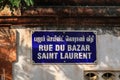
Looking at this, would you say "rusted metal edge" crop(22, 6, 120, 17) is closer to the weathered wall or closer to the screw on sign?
the weathered wall

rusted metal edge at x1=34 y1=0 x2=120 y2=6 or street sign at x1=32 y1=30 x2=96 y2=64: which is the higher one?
rusted metal edge at x1=34 y1=0 x2=120 y2=6

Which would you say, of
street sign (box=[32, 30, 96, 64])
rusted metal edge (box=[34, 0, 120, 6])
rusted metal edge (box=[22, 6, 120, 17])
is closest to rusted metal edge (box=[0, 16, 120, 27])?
rusted metal edge (box=[22, 6, 120, 17])

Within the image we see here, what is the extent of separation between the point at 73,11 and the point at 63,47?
1.12 meters

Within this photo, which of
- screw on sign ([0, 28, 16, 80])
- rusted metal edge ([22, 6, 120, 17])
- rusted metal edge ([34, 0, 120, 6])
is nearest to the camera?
screw on sign ([0, 28, 16, 80])

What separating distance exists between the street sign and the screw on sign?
0.62 metres

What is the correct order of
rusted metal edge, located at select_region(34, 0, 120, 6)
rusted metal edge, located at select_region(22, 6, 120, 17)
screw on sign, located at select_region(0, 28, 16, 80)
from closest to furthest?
screw on sign, located at select_region(0, 28, 16, 80)
rusted metal edge, located at select_region(22, 6, 120, 17)
rusted metal edge, located at select_region(34, 0, 120, 6)

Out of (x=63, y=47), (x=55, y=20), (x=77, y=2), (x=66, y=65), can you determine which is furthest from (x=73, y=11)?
(x=66, y=65)

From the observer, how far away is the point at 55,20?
11812 millimetres

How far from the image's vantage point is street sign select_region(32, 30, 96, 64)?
11.8m

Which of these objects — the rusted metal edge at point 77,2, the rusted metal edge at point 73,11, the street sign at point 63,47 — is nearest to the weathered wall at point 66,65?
the street sign at point 63,47

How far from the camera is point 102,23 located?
468 inches

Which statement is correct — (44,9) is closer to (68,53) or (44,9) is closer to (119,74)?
(68,53)

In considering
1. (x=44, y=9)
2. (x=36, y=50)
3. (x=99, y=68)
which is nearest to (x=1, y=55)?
(x=36, y=50)

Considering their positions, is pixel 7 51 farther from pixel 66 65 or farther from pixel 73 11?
pixel 73 11
